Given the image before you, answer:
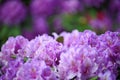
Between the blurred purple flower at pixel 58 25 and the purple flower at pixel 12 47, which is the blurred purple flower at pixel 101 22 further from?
the purple flower at pixel 12 47

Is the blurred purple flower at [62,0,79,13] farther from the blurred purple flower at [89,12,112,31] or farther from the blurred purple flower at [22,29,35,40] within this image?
the blurred purple flower at [22,29,35,40]

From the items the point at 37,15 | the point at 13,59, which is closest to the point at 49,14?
the point at 37,15

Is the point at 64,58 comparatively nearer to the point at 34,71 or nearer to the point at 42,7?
the point at 34,71

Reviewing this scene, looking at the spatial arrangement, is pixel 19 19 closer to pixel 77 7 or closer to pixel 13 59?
pixel 77 7

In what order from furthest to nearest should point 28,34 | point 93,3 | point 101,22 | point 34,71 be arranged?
1. point 93,3
2. point 101,22
3. point 28,34
4. point 34,71

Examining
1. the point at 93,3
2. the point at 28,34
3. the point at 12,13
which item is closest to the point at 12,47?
the point at 28,34

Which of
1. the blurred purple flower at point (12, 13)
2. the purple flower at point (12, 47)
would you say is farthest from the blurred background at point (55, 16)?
the purple flower at point (12, 47)

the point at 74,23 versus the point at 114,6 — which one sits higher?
the point at 114,6

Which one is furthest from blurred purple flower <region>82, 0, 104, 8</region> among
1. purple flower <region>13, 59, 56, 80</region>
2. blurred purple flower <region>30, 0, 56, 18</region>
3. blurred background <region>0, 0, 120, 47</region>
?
purple flower <region>13, 59, 56, 80</region>
